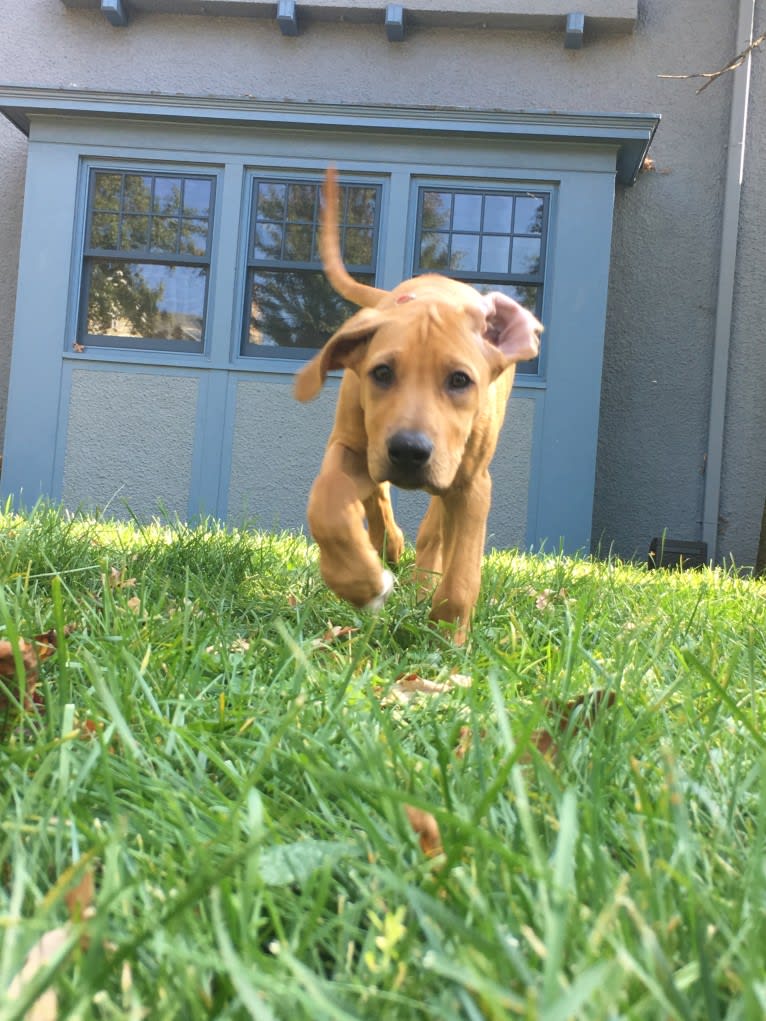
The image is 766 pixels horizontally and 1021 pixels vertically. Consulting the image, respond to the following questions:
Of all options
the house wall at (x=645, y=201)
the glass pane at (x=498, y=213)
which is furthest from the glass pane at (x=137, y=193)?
the glass pane at (x=498, y=213)

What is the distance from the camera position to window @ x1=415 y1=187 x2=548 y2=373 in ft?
30.6

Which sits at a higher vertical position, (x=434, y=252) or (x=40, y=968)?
(x=434, y=252)

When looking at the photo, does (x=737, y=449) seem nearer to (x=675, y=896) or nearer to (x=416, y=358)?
(x=416, y=358)

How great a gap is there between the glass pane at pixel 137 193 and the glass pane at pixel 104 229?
0.19 m

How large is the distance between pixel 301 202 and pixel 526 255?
2314 mm

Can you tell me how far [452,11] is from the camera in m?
10.0

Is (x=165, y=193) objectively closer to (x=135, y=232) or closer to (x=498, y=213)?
(x=135, y=232)

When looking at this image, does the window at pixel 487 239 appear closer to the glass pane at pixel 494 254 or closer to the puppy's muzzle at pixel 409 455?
the glass pane at pixel 494 254

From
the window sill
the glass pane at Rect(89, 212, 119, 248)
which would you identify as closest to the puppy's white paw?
the glass pane at Rect(89, 212, 119, 248)

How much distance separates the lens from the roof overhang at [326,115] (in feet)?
28.7

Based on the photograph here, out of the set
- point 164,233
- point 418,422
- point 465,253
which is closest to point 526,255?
point 465,253

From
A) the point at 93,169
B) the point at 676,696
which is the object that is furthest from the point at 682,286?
the point at 676,696

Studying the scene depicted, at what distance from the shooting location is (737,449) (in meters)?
9.80

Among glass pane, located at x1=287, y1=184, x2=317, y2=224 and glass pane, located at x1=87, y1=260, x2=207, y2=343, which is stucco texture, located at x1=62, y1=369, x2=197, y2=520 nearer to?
glass pane, located at x1=87, y1=260, x2=207, y2=343
